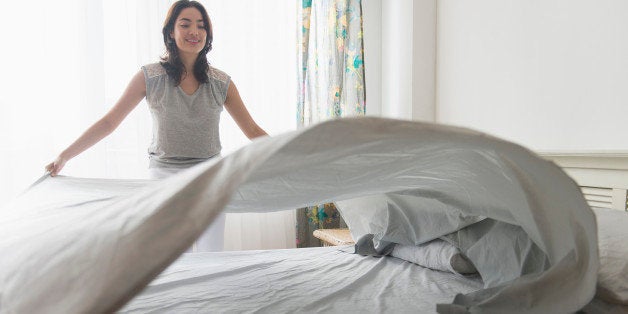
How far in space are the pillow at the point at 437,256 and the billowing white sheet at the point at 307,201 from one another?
15 centimetres

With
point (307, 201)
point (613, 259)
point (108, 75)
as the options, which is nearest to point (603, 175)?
point (613, 259)

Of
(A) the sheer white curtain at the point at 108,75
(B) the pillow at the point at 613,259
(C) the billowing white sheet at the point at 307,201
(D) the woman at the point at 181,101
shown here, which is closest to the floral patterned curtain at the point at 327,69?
(A) the sheer white curtain at the point at 108,75

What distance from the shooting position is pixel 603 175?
1606mm

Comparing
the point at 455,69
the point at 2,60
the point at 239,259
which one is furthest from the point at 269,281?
the point at 2,60

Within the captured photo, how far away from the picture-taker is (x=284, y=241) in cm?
328

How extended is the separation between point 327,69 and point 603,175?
2051mm

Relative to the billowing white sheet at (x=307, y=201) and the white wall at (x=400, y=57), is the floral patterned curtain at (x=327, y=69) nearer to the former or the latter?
the white wall at (x=400, y=57)

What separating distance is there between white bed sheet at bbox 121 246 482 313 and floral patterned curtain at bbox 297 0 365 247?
5.44 feet

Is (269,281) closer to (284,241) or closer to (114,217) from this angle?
(114,217)

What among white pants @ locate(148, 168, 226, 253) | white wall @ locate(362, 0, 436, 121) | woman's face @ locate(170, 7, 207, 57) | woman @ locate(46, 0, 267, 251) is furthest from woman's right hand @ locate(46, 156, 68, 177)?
white wall @ locate(362, 0, 436, 121)

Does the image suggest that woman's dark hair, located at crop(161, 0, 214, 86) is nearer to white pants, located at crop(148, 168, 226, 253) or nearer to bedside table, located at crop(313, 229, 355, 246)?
white pants, located at crop(148, 168, 226, 253)

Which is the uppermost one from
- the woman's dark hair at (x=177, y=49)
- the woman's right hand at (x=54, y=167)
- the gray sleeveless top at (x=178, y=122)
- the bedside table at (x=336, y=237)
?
the woman's dark hair at (x=177, y=49)

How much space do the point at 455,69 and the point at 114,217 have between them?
241 cm

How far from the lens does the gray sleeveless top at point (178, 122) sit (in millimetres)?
2066
